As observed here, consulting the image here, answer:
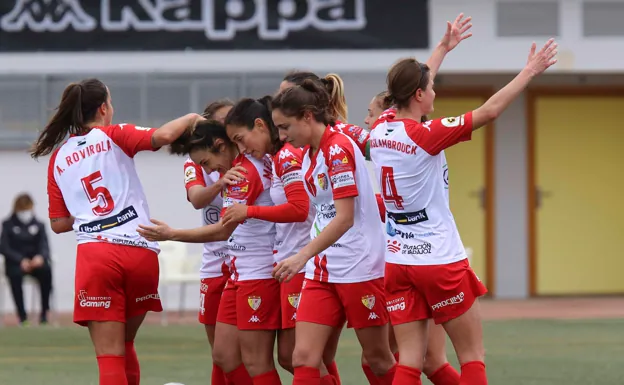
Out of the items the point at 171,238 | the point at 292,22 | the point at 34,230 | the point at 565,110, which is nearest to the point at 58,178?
the point at 171,238

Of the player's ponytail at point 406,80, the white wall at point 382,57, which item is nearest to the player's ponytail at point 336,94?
the player's ponytail at point 406,80

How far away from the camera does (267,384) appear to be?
20.9ft

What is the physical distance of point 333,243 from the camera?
5.81 meters

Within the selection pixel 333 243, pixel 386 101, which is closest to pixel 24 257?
pixel 386 101

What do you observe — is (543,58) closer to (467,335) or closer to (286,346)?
(467,335)

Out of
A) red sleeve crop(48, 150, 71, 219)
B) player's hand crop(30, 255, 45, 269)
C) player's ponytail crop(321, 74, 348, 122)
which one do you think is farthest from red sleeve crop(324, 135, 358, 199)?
player's hand crop(30, 255, 45, 269)

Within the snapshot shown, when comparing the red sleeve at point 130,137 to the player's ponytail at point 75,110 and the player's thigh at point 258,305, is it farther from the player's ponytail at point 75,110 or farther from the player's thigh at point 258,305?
the player's thigh at point 258,305

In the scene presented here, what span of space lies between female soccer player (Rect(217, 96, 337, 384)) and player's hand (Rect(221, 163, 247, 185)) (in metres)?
0.11

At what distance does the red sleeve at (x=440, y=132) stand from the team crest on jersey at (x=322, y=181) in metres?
0.48

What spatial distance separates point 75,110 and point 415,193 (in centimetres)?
179

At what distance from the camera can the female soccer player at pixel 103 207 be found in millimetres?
6148

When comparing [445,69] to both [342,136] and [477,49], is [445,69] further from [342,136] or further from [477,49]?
[342,136]

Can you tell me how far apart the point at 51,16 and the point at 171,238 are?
10830mm

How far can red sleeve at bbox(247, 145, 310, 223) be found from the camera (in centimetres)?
600
